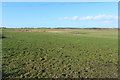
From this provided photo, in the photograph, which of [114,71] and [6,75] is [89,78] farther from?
[6,75]

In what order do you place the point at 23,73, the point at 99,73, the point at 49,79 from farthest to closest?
1. the point at 99,73
2. the point at 23,73
3. the point at 49,79

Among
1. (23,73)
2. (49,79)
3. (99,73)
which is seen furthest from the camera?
(99,73)

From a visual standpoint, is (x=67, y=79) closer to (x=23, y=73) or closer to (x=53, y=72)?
(x=53, y=72)

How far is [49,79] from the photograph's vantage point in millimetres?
3443

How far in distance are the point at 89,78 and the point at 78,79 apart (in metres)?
0.35

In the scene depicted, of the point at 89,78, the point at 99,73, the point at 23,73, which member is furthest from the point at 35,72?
the point at 99,73

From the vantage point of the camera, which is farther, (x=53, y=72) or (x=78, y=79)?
(x=53, y=72)

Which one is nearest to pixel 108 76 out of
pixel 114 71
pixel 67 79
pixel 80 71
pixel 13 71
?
pixel 114 71

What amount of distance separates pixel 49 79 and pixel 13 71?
126 centimetres

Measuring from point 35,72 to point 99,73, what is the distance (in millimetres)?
2069

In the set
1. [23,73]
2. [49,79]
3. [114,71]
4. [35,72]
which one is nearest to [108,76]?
[114,71]

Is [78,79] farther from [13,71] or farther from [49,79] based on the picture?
[13,71]

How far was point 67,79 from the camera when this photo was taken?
3.48m

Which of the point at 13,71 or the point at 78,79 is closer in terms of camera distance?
the point at 78,79
